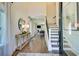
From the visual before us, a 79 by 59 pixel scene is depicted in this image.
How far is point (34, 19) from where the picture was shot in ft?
13.1

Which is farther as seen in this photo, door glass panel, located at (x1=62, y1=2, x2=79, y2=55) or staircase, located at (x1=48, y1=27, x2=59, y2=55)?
staircase, located at (x1=48, y1=27, x2=59, y2=55)

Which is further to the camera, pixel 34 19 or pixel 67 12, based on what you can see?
pixel 34 19

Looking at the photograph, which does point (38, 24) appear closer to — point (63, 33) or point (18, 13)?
point (63, 33)

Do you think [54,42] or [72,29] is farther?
[54,42]

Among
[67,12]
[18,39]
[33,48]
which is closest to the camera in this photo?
[67,12]

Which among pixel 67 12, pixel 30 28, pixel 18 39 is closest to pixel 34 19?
pixel 30 28

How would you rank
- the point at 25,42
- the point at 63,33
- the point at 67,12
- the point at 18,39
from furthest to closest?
the point at 18,39 < the point at 25,42 < the point at 63,33 < the point at 67,12

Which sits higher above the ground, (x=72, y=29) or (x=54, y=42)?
(x=72, y=29)

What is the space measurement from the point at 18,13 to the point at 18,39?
983 millimetres

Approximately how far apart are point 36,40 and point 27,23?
581 mm

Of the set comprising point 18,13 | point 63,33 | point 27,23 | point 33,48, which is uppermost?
point 18,13

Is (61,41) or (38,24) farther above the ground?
(38,24)

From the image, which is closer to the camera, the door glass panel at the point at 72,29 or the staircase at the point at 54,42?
the door glass panel at the point at 72,29

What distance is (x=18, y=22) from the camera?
4.65 meters
